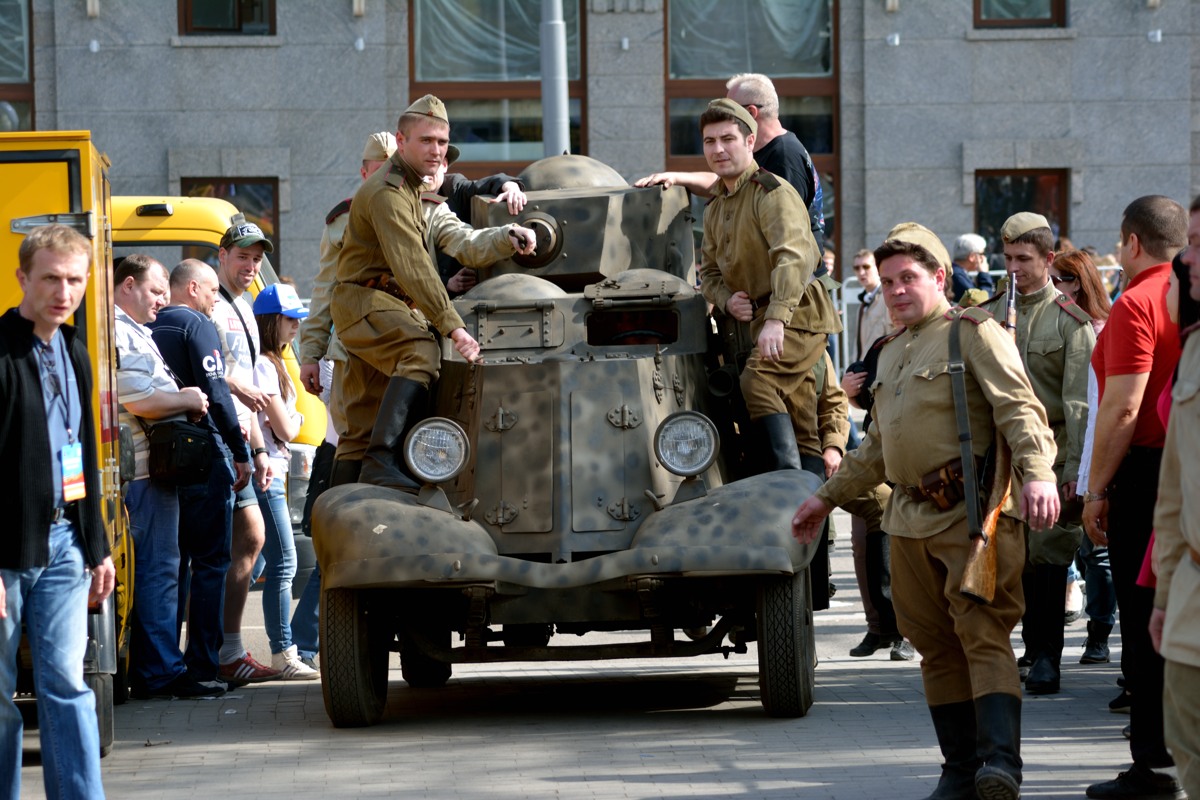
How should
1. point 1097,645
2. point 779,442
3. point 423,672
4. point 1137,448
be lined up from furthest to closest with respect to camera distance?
point 1097,645 → point 423,672 → point 779,442 → point 1137,448

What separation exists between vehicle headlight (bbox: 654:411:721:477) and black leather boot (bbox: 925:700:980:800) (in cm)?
206

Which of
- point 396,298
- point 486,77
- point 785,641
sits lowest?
point 785,641

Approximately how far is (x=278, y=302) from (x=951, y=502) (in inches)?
213

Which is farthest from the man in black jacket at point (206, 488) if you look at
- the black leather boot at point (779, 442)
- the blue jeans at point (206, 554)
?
the black leather boot at point (779, 442)

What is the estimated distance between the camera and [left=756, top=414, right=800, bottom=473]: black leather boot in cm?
895

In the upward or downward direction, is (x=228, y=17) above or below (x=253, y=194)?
above

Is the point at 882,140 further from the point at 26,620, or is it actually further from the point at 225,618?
the point at 26,620

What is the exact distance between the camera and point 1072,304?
918cm

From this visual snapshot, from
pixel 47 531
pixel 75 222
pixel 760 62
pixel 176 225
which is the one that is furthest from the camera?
pixel 760 62

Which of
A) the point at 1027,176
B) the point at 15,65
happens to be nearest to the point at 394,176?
the point at 15,65

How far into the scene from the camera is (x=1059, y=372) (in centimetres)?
911

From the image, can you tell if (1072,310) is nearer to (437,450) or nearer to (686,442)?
(686,442)

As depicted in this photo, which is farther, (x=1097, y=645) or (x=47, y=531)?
(x=1097, y=645)

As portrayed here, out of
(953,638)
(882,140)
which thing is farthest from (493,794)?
(882,140)
